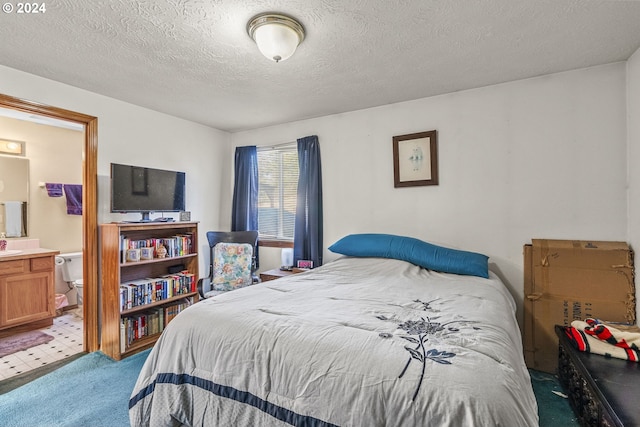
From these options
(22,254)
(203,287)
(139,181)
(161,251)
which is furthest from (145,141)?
(22,254)

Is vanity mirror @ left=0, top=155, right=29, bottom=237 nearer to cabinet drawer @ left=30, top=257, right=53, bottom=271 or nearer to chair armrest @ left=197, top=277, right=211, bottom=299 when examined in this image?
cabinet drawer @ left=30, top=257, right=53, bottom=271

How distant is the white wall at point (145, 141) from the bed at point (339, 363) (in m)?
2.22

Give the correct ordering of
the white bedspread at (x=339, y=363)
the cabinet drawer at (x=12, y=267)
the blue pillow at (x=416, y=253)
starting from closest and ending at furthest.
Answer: the white bedspread at (x=339, y=363), the blue pillow at (x=416, y=253), the cabinet drawer at (x=12, y=267)

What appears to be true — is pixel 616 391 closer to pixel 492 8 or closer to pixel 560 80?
pixel 492 8

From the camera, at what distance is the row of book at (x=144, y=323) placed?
2.92 metres

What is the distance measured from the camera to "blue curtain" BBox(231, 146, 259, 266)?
4223 mm

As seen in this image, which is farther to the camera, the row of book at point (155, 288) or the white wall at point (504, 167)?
the row of book at point (155, 288)

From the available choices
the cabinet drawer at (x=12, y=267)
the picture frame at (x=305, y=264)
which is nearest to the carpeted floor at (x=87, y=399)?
the cabinet drawer at (x=12, y=267)

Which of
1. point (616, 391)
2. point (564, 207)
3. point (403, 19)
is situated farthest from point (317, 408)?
point (564, 207)

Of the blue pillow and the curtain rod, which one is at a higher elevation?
the curtain rod

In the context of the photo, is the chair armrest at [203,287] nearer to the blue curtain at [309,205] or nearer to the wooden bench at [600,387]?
the blue curtain at [309,205]

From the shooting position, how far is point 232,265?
11.8ft

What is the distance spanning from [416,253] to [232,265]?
2.06 meters

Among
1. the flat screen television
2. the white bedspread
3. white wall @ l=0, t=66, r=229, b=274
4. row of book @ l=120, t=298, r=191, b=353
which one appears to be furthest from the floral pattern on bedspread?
white wall @ l=0, t=66, r=229, b=274
